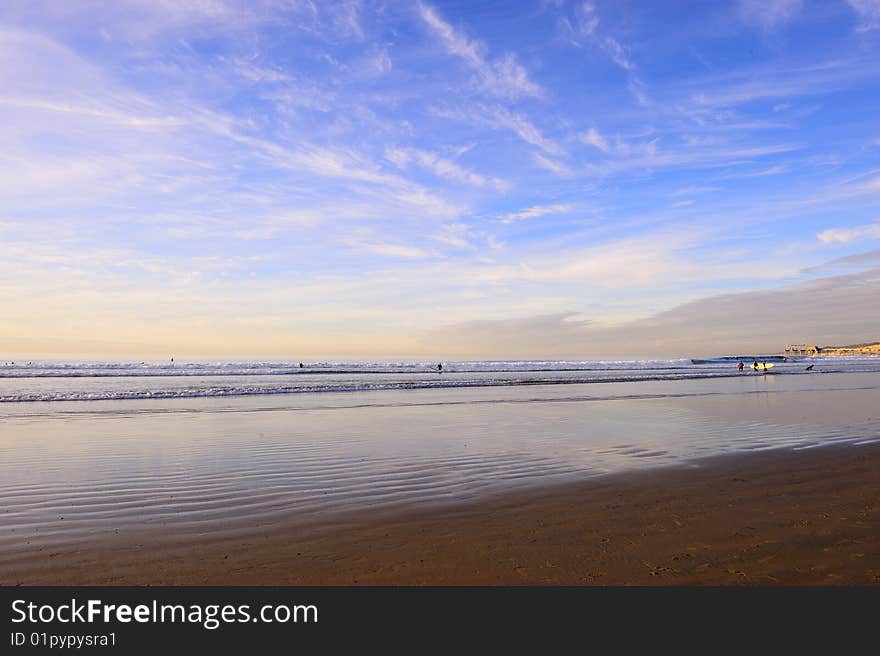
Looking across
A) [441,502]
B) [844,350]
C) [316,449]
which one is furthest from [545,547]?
[844,350]

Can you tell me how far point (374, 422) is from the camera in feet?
66.0

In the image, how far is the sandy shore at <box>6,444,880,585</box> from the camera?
5.90 m

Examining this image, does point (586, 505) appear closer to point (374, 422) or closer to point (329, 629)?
point (329, 629)

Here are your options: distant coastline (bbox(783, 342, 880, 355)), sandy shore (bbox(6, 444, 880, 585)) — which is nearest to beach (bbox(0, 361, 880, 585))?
sandy shore (bbox(6, 444, 880, 585))

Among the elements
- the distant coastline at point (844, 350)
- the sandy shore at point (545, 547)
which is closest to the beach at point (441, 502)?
the sandy shore at point (545, 547)

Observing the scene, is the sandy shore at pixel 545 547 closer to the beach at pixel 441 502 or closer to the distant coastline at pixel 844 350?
the beach at pixel 441 502

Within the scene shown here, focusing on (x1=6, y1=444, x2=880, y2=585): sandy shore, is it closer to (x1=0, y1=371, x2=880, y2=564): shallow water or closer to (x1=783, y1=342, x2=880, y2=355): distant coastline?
(x1=0, y1=371, x2=880, y2=564): shallow water

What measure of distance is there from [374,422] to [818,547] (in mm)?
15156

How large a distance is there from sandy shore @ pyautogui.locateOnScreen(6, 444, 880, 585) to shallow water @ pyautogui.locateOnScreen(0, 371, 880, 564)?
809 millimetres

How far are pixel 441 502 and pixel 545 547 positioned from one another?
2.62 m

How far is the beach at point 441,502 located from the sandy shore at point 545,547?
0.03m

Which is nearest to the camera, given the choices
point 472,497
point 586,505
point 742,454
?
point 586,505

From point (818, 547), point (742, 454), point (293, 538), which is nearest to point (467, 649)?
point (293, 538)

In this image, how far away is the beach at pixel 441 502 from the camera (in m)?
6.14
